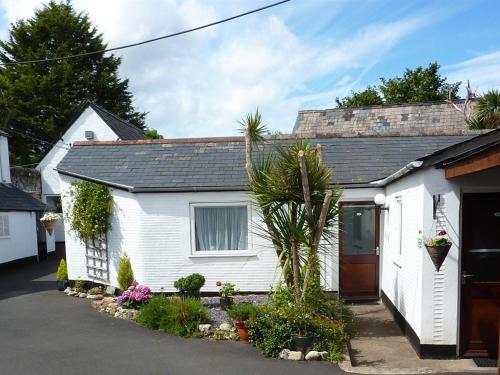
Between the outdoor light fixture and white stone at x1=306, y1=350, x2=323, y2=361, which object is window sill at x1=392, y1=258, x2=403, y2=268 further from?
white stone at x1=306, y1=350, x2=323, y2=361

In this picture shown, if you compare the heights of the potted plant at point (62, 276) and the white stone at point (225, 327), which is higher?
the white stone at point (225, 327)

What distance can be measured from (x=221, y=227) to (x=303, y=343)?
13.7 feet

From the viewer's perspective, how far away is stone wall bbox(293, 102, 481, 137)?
1972cm

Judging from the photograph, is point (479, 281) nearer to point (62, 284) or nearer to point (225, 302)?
point (225, 302)

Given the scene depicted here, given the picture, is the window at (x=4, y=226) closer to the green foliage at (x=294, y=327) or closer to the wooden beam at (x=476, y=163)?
the green foliage at (x=294, y=327)

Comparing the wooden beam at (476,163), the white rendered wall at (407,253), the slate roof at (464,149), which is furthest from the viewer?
the white rendered wall at (407,253)

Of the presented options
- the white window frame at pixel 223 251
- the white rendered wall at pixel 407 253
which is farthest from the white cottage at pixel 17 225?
the white rendered wall at pixel 407 253

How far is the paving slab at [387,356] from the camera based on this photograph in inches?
204

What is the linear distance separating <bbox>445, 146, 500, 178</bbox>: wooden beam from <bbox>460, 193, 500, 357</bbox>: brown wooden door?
0.66 metres

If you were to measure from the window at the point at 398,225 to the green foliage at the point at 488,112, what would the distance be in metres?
10.9

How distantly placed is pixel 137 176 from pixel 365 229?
5773 mm

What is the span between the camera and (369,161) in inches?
385

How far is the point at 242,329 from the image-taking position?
6.52 meters

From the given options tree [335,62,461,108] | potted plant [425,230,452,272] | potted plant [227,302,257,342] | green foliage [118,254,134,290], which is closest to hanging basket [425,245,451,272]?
potted plant [425,230,452,272]
